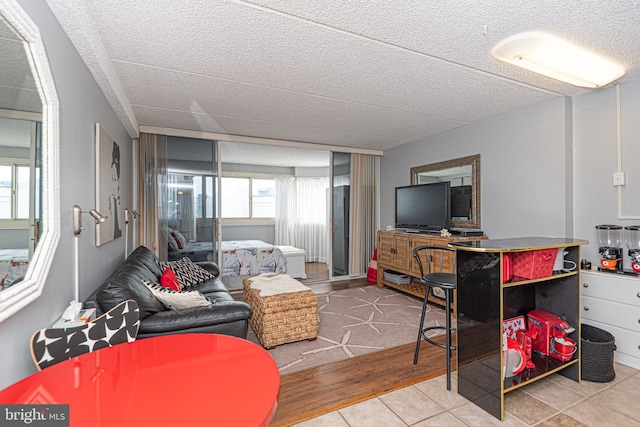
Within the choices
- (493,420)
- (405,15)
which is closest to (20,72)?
(405,15)

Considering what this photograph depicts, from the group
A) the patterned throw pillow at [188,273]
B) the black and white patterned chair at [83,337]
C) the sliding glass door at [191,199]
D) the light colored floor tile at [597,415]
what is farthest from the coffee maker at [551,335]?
the sliding glass door at [191,199]

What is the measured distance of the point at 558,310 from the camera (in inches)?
91.4

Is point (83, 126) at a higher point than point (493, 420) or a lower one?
higher

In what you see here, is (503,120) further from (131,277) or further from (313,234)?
(313,234)

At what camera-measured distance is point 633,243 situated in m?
2.61

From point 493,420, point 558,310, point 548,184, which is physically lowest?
point 493,420

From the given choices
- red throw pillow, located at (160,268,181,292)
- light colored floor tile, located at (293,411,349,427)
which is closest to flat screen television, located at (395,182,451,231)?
light colored floor tile, located at (293,411,349,427)

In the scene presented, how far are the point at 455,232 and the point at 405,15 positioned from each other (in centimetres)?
288

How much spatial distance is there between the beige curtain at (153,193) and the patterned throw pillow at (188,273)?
30.9 inches

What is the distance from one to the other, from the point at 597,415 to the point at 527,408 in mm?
387

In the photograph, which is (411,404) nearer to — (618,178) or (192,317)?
(192,317)

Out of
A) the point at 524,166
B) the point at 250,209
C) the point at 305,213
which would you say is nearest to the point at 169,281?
the point at 524,166

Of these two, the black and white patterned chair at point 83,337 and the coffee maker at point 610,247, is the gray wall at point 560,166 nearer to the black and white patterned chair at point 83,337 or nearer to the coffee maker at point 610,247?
the coffee maker at point 610,247

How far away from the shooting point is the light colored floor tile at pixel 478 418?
5.84 feet
